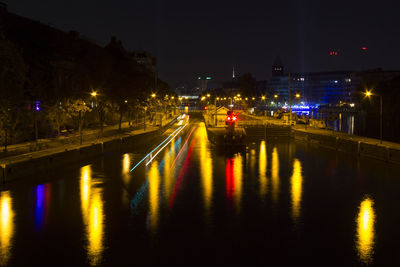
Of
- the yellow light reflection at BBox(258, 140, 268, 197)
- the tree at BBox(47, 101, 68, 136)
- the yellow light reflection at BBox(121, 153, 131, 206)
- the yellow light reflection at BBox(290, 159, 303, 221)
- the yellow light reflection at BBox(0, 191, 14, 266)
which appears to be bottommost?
the yellow light reflection at BBox(290, 159, 303, 221)

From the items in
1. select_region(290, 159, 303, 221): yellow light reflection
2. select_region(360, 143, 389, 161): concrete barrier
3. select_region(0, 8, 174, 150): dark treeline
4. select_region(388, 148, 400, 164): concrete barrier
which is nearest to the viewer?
select_region(290, 159, 303, 221): yellow light reflection

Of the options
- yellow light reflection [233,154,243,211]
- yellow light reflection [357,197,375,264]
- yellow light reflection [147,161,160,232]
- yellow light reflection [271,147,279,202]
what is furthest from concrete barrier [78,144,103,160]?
yellow light reflection [357,197,375,264]

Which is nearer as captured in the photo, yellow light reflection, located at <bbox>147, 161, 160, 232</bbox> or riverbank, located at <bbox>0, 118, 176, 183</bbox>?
yellow light reflection, located at <bbox>147, 161, 160, 232</bbox>

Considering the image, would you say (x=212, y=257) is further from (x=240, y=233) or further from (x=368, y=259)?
(x=368, y=259)

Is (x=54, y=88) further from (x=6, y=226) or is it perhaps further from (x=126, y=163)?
(x=6, y=226)

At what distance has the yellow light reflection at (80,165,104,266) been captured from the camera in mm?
9891

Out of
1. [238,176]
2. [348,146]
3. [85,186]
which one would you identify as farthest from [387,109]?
[85,186]

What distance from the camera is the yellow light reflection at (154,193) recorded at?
12.7 m

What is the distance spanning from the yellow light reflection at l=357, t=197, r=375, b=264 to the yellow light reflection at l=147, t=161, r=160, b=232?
5706 mm

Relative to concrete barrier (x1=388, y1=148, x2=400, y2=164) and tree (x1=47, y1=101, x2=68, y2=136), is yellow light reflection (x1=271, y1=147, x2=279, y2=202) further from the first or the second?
tree (x1=47, y1=101, x2=68, y2=136)

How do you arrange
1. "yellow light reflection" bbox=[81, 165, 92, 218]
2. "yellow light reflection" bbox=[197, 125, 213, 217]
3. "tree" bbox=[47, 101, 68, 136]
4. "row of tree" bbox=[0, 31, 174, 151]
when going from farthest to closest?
"tree" bbox=[47, 101, 68, 136] → "row of tree" bbox=[0, 31, 174, 151] → "yellow light reflection" bbox=[197, 125, 213, 217] → "yellow light reflection" bbox=[81, 165, 92, 218]

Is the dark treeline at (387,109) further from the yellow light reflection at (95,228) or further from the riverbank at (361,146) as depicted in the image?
the yellow light reflection at (95,228)

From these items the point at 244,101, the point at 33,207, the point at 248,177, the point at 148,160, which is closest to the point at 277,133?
the point at 148,160

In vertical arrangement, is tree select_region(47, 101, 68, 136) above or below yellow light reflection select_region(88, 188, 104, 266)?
above
